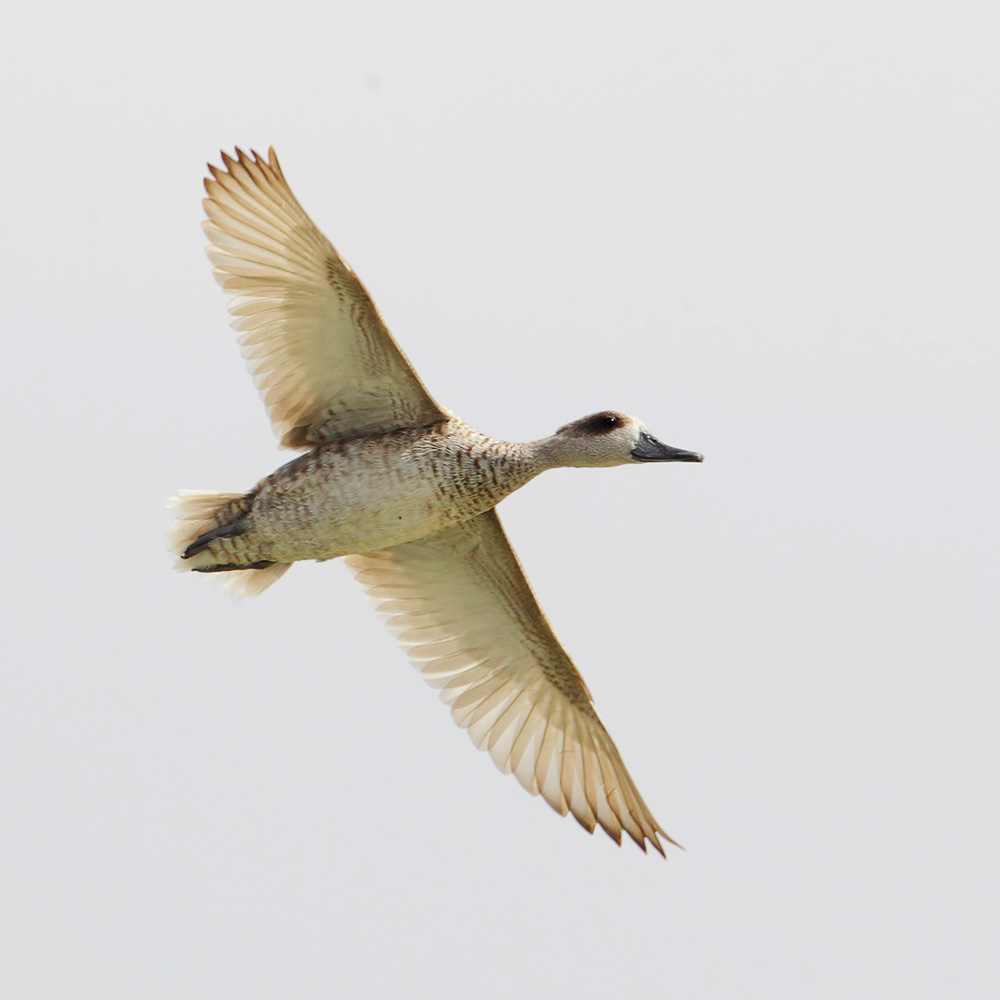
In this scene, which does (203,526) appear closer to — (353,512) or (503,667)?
(353,512)

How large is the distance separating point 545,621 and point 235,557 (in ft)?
6.75

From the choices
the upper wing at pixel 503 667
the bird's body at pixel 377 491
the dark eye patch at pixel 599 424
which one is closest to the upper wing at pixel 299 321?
the bird's body at pixel 377 491

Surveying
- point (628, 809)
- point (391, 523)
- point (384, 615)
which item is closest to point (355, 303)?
point (391, 523)

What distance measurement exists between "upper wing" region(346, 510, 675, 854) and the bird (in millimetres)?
19

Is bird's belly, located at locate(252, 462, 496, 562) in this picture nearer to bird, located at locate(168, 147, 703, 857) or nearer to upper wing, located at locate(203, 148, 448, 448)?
bird, located at locate(168, 147, 703, 857)

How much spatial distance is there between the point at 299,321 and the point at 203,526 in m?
1.33

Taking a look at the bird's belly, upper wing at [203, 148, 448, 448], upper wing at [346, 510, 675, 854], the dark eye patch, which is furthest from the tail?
the dark eye patch

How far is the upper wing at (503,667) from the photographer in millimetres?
11086

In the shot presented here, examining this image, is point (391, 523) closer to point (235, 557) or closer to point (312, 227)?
point (235, 557)

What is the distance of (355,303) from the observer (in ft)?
32.1

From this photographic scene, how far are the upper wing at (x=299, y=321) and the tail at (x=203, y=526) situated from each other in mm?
477

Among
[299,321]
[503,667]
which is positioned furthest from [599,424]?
[503,667]

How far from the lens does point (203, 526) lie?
33.9ft

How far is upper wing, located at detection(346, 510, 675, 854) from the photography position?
11086mm
